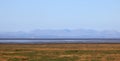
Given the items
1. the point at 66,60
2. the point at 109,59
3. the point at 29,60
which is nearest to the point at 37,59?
the point at 29,60

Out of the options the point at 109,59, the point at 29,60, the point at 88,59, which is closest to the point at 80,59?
the point at 88,59

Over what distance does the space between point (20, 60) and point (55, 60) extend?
4.04 metres

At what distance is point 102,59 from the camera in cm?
3622

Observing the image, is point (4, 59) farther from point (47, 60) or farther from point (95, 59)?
point (95, 59)

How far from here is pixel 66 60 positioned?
34.6 metres

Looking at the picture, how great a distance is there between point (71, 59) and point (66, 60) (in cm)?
101

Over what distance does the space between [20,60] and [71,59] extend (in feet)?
19.4

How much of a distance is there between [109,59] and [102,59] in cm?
83

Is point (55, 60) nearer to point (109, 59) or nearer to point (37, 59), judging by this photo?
point (37, 59)

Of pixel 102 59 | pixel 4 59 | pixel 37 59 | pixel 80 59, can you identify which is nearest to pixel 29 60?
pixel 37 59

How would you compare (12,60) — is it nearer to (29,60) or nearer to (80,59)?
(29,60)

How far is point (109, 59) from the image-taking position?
119 feet

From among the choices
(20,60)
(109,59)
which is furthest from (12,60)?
(109,59)

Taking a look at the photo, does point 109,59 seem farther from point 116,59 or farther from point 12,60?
point 12,60
